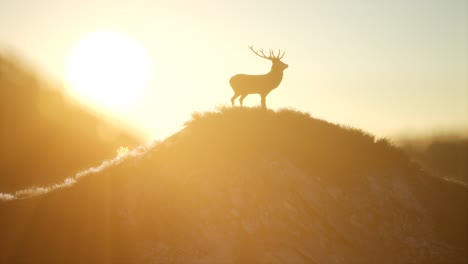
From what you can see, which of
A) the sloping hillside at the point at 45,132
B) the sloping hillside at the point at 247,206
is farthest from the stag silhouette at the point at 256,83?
the sloping hillside at the point at 45,132

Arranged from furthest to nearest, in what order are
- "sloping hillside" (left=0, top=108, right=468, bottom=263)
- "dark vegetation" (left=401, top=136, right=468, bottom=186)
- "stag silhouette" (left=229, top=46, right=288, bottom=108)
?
"dark vegetation" (left=401, top=136, right=468, bottom=186)
"stag silhouette" (left=229, top=46, right=288, bottom=108)
"sloping hillside" (left=0, top=108, right=468, bottom=263)

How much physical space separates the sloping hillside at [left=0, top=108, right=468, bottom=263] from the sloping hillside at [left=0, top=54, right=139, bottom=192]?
56.2 meters

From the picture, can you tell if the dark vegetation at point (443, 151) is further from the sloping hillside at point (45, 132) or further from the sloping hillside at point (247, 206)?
the sloping hillside at point (247, 206)

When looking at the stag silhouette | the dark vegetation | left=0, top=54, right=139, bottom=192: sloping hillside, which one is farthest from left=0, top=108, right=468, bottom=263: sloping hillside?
the dark vegetation

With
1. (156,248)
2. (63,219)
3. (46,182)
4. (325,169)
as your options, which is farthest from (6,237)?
(46,182)

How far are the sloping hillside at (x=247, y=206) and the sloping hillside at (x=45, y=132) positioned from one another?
184 feet

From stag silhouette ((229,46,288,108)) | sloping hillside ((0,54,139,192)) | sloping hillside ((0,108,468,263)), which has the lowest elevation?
sloping hillside ((0,108,468,263))

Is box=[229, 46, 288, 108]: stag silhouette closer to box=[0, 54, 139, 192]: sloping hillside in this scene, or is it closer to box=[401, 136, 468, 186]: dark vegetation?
box=[0, 54, 139, 192]: sloping hillside

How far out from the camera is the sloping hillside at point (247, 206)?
21.4 metres

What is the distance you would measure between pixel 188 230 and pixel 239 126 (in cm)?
637

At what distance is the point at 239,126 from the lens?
26203 mm

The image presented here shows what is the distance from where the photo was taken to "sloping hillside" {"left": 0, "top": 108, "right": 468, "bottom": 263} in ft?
70.2

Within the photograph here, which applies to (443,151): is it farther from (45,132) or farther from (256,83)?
(256,83)

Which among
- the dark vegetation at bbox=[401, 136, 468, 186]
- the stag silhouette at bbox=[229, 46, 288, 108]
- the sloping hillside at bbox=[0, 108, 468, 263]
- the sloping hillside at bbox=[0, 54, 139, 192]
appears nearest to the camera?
the sloping hillside at bbox=[0, 108, 468, 263]
